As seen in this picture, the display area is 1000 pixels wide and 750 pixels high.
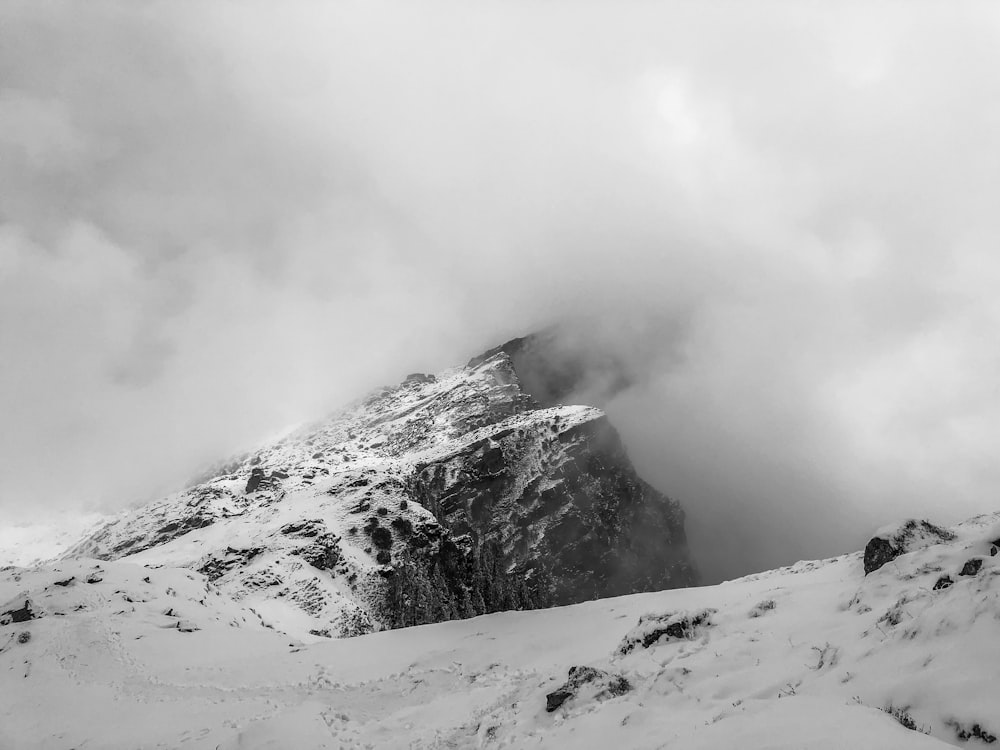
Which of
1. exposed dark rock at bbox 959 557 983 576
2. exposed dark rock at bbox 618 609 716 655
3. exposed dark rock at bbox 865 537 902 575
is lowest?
exposed dark rock at bbox 865 537 902 575

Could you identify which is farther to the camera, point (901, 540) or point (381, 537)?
point (381, 537)

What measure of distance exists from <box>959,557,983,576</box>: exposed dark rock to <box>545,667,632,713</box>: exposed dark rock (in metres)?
7.84

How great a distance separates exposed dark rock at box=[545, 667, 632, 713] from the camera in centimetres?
1357

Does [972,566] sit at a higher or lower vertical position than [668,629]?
higher

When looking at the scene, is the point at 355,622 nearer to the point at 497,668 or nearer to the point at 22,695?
the point at 22,695

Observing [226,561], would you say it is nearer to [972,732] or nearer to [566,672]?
[566,672]

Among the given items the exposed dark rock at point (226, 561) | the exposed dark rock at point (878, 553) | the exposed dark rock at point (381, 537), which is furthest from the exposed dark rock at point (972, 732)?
the exposed dark rock at point (381, 537)

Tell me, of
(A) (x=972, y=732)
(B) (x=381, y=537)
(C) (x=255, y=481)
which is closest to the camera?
(A) (x=972, y=732)

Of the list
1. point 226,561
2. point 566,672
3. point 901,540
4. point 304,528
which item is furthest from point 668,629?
point 304,528

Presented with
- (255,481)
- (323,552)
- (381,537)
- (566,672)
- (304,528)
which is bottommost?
(566,672)

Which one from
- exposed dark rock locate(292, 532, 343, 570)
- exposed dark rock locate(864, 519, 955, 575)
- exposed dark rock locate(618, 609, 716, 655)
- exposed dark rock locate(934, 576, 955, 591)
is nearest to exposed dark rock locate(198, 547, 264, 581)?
exposed dark rock locate(292, 532, 343, 570)

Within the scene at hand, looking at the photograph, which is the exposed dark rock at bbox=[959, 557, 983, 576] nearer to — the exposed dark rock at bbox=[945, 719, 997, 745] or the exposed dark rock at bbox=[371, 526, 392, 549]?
the exposed dark rock at bbox=[945, 719, 997, 745]

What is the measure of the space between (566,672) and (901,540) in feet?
40.6

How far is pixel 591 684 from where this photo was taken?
46.1 feet
